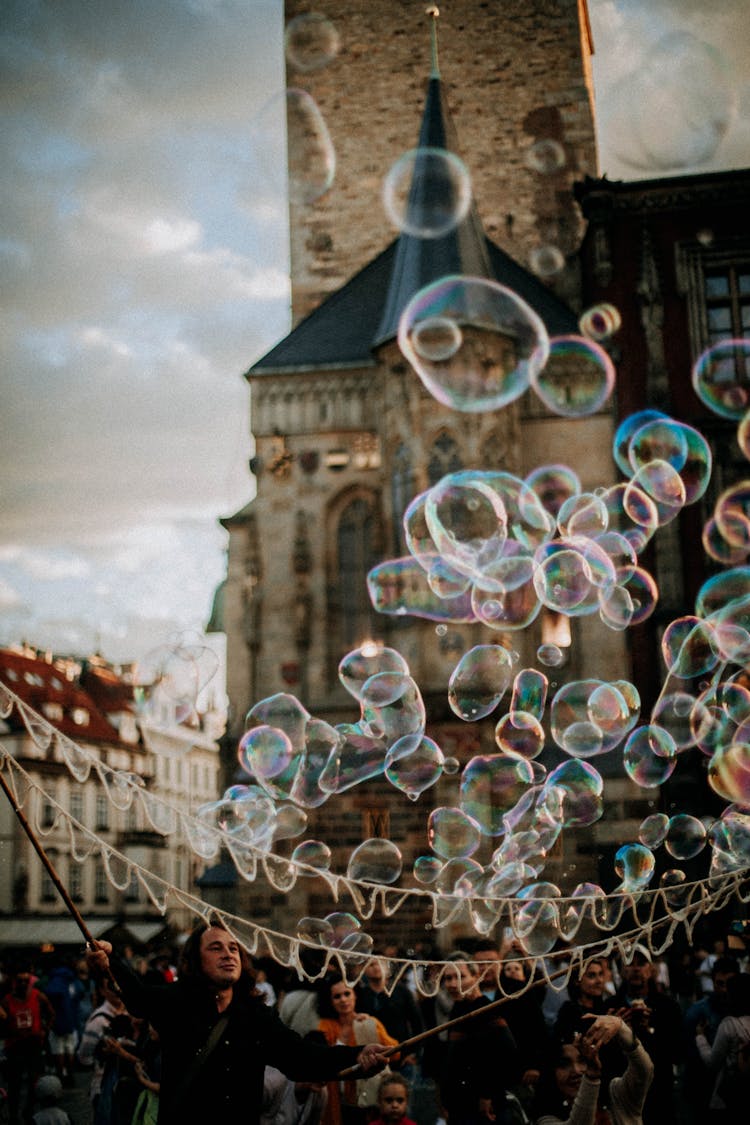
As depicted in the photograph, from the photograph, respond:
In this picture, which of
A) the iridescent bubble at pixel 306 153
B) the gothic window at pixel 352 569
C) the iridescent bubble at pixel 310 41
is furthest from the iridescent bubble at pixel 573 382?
the iridescent bubble at pixel 310 41

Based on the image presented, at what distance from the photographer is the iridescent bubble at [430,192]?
18.0 metres

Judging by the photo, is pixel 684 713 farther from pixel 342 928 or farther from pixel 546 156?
pixel 546 156

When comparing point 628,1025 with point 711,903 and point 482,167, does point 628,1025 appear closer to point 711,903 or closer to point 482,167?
point 711,903

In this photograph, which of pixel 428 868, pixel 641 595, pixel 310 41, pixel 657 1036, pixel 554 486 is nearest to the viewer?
pixel 657 1036

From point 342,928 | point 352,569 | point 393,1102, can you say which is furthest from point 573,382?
point 393,1102

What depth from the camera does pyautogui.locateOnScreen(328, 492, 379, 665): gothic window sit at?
80.8 feet

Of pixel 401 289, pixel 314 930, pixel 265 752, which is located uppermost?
pixel 401 289

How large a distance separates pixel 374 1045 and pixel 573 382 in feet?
69.1

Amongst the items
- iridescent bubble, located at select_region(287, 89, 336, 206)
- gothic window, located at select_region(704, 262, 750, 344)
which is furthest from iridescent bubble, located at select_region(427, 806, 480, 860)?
iridescent bubble, located at select_region(287, 89, 336, 206)

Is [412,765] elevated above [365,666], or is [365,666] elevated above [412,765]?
[365,666]

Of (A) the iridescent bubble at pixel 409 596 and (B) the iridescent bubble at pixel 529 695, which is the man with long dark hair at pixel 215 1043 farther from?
(A) the iridescent bubble at pixel 409 596

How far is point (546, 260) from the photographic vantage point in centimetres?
2662

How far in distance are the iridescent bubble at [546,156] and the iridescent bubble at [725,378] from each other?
4517mm

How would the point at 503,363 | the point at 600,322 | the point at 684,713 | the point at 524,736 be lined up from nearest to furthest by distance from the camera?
the point at 524,736
the point at 684,713
the point at 503,363
the point at 600,322
